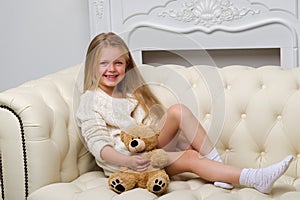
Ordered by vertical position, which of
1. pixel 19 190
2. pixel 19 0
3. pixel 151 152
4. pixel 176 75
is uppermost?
pixel 19 0

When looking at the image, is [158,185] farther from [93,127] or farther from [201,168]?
[93,127]

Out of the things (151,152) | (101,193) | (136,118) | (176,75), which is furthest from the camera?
(176,75)

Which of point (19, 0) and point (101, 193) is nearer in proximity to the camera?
point (101, 193)

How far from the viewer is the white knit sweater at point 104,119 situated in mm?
2088

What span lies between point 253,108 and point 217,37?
0.74m

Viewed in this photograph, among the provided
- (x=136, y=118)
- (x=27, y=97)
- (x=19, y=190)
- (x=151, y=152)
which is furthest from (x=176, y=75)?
(x=19, y=190)

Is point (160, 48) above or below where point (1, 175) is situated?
above

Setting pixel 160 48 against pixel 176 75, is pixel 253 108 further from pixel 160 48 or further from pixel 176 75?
pixel 160 48

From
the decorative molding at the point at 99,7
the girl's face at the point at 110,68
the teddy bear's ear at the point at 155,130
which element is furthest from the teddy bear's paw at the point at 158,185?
the decorative molding at the point at 99,7

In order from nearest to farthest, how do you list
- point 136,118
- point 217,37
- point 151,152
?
point 151,152 → point 136,118 → point 217,37

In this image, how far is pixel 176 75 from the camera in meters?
2.43

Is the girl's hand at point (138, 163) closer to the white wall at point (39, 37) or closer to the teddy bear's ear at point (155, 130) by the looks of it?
the teddy bear's ear at point (155, 130)

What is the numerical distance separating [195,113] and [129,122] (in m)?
0.31

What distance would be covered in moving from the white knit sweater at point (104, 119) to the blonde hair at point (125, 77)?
0.04 metres
